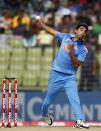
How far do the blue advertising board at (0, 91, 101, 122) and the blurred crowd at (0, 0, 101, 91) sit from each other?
0.29 metres

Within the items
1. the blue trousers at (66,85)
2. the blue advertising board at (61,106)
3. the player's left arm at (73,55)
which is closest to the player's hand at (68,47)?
the player's left arm at (73,55)

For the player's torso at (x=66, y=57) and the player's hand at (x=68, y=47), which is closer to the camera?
the player's hand at (x=68, y=47)

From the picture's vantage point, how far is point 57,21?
16.7m

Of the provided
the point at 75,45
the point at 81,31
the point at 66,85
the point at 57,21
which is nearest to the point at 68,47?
the point at 75,45

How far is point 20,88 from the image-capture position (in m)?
15.2

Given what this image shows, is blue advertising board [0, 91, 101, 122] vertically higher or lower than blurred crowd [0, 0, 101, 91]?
lower

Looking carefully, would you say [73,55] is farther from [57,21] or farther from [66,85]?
[57,21]

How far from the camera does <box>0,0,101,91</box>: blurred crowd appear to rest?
15539 mm

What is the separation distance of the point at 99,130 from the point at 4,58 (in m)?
5.81

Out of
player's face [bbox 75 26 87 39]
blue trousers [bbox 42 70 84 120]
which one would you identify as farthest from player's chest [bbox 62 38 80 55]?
blue trousers [bbox 42 70 84 120]

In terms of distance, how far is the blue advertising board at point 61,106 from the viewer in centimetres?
1530

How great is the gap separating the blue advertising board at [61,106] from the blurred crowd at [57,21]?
0.94 ft

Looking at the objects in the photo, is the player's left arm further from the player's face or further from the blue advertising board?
the blue advertising board

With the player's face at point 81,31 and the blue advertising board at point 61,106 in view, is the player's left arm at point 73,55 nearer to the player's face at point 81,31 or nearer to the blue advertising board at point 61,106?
the player's face at point 81,31
